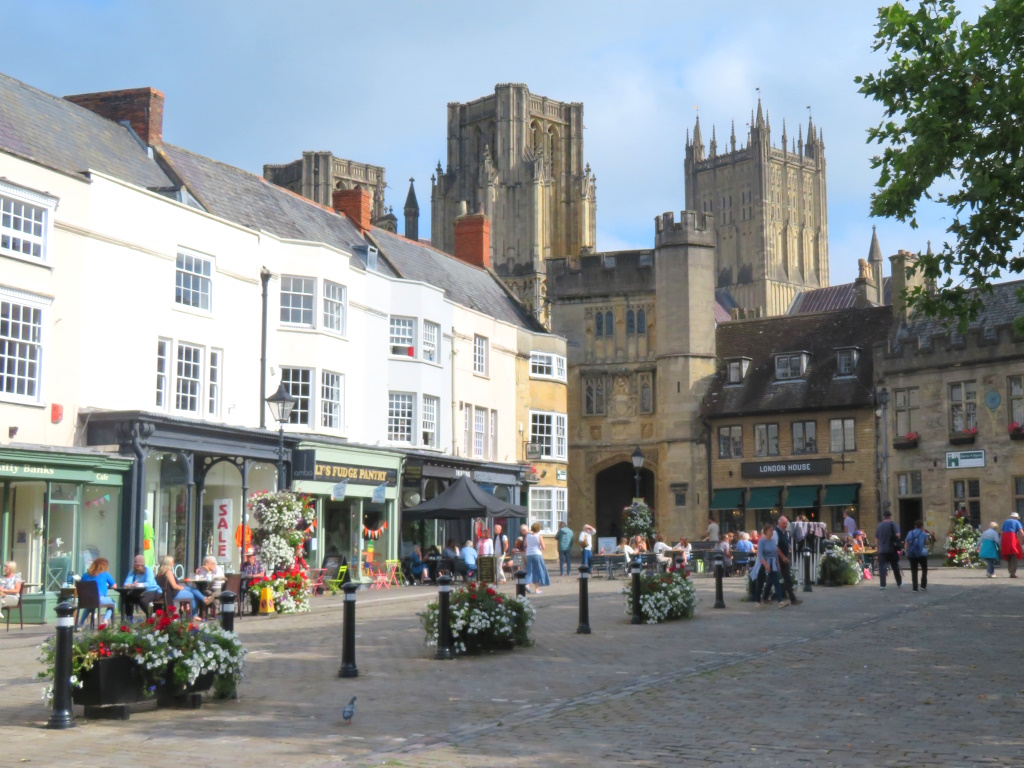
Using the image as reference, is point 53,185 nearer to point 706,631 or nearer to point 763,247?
point 706,631

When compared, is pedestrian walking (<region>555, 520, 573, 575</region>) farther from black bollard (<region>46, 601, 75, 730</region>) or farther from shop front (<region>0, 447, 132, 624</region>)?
black bollard (<region>46, 601, 75, 730</region>)

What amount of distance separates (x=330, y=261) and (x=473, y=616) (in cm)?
1968

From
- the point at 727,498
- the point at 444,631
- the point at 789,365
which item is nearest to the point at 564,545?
the point at 727,498

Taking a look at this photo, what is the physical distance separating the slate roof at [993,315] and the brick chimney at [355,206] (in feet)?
65.8

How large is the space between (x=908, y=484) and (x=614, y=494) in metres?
15.5

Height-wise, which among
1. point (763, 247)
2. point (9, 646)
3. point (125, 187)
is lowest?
point (9, 646)

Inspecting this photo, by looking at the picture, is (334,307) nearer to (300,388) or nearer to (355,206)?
(300,388)

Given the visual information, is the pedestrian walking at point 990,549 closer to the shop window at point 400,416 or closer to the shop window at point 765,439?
the shop window at point 400,416

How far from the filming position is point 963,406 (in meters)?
45.2

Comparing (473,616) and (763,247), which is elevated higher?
(763,247)

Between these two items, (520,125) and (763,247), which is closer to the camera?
(520,125)

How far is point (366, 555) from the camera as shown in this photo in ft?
114

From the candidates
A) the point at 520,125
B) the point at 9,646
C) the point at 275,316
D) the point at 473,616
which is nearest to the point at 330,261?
the point at 275,316

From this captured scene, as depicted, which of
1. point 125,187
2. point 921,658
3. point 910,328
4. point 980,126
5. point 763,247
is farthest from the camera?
point 763,247
